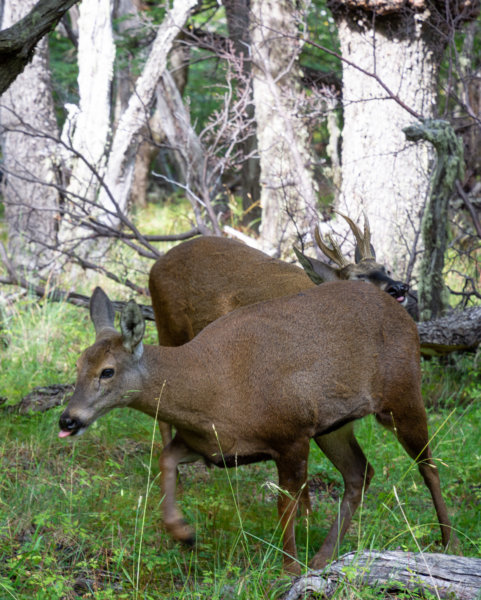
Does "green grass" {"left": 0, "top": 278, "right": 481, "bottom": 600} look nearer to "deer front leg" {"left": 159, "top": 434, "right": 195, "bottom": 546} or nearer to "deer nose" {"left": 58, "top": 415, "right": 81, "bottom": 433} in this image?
"deer front leg" {"left": 159, "top": 434, "right": 195, "bottom": 546}

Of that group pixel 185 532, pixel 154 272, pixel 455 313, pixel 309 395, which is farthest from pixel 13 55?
pixel 455 313

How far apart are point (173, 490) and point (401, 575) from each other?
60.4 inches

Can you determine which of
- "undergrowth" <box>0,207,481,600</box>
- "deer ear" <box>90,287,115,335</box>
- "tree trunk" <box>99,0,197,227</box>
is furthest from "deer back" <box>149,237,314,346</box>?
"tree trunk" <box>99,0,197,227</box>

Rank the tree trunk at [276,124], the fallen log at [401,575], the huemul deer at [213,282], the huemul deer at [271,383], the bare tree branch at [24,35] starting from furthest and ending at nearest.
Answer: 1. the tree trunk at [276,124]
2. the huemul deer at [213,282]
3. the bare tree branch at [24,35]
4. the huemul deer at [271,383]
5. the fallen log at [401,575]

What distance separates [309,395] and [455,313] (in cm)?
327

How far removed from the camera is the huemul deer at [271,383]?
14.3ft

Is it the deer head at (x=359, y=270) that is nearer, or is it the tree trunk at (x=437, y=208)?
the deer head at (x=359, y=270)

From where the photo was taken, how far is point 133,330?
436 cm

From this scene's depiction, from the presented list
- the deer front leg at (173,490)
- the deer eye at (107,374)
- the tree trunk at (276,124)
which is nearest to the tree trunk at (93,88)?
the tree trunk at (276,124)

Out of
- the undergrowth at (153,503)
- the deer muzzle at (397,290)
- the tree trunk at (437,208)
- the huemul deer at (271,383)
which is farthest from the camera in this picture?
the tree trunk at (437,208)

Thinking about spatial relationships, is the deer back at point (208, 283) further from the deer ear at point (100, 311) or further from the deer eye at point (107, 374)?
the deer eye at point (107, 374)

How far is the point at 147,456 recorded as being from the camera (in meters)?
6.20

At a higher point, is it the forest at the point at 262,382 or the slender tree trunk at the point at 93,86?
the slender tree trunk at the point at 93,86

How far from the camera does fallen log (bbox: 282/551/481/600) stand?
348cm
